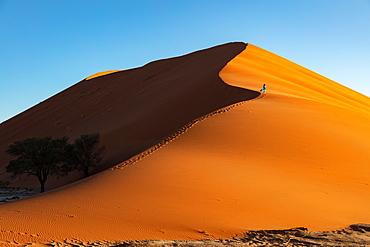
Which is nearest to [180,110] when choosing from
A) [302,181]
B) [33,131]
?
[302,181]

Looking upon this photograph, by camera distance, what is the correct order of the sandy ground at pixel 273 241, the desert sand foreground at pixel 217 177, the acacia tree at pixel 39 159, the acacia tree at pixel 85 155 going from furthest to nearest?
the acacia tree at pixel 39 159 → the acacia tree at pixel 85 155 → the desert sand foreground at pixel 217 177 → the sandy ground at pixel 273 241

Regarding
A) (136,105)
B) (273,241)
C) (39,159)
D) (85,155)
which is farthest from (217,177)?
(136,105)

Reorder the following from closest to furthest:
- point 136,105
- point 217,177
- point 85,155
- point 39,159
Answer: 1. point 217,177
2. point 85,155
3. point 39,159
4. point 136,105

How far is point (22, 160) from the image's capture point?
742 inches

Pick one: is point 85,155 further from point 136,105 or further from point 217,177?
point 217,177

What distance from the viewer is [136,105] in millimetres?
26578

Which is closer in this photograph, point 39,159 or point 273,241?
point 273,241

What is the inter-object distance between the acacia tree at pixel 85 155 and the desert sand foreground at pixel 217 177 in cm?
81

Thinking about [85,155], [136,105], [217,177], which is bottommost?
[217,177]

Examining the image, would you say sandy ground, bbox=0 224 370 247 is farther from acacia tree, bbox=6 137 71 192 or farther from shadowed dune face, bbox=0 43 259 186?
acacia tree, bbox=6 137 71 192

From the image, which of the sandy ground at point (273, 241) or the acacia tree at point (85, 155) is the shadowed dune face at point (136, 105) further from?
the sandy ground at point (273, 241)

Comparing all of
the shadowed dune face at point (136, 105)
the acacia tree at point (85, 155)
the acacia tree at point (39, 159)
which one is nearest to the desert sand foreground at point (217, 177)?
the shadowed dune face at point (136, 105)

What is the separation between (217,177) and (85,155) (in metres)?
10.2

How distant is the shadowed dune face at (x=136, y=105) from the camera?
18516 millimetres
